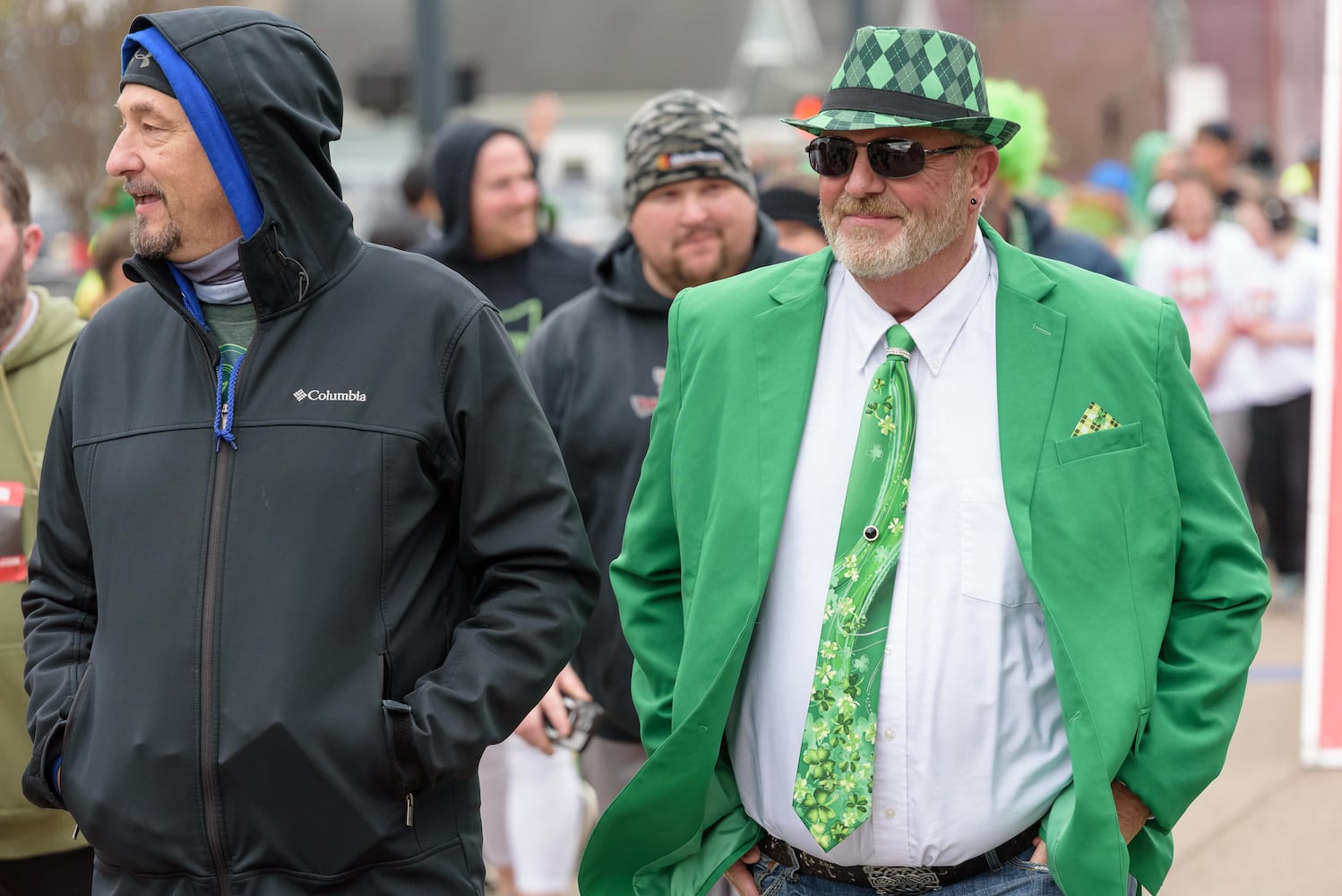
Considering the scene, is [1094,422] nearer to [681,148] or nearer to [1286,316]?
[681,148]

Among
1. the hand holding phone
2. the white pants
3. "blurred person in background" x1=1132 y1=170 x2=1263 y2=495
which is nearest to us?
the hand holding phone

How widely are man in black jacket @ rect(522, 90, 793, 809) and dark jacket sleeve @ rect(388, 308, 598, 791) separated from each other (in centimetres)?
133

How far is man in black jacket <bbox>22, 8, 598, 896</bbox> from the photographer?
9.76ft

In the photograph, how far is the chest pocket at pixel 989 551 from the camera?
3.01 m

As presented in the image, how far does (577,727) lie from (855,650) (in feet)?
5.27

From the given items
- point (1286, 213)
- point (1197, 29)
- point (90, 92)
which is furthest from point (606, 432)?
point (1197, 29)

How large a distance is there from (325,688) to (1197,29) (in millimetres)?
76591

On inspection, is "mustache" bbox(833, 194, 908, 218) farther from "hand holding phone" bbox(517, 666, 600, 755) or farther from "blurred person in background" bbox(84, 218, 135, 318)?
"blurred person in background" bbox(84, 218, 135, 318)

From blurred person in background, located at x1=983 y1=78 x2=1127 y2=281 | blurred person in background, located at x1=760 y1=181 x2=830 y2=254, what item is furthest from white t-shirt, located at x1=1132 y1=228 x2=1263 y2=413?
blurred person in background, located at x1=760 y1=181 x2=830 y2=254

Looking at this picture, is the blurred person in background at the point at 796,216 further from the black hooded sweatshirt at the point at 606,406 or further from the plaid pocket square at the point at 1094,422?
the plaid pocket square at the point at 1094,422

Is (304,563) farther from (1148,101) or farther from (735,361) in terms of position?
(1148,101)

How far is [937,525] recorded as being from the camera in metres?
3.04

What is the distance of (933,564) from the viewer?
3.04 meters

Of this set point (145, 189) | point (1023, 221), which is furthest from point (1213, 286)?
point (145, 189)
